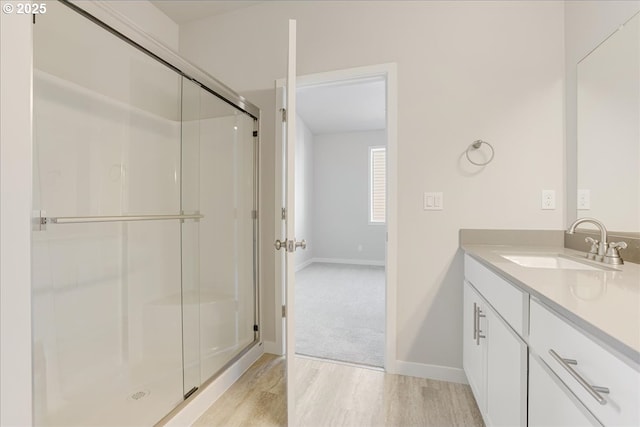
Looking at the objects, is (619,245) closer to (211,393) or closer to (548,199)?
(548,199)

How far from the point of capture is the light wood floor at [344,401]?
155cm

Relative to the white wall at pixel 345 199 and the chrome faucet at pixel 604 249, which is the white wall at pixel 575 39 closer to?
the chrome faucet at pixel 604 249

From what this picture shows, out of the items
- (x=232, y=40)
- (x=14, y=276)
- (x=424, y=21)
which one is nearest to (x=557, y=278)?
(x=14, y=276)

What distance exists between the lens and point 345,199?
611 centimetres

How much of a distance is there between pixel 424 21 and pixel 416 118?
639 mm

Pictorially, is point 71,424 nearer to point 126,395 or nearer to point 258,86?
point 126,395

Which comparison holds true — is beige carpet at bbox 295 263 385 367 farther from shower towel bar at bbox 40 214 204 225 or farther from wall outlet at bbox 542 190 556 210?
wall outlet at bbox 542 190 556 210

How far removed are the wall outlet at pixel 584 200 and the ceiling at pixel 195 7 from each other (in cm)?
256

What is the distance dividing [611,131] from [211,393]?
8.35 ft

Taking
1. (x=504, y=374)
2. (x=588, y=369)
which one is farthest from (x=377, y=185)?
(x=588, y=369)

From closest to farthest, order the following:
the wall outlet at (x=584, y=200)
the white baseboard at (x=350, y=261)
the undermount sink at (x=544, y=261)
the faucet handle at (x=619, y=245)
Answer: the faucet handle at (x=619, y=245) < the undermount sink at (x=544, y=261) < the wall outlet at (x=584, y=200) < the white baseboard at (x=350, y=261)

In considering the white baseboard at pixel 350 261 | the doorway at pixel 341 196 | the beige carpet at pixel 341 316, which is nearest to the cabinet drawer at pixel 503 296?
the beige carpet at pixel 341 316

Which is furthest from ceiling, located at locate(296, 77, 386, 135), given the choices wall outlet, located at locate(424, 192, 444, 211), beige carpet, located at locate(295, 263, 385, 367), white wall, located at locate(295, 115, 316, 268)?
beige carpet, located at locate(295, 263, 385, 367)

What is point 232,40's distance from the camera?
2389 mm
